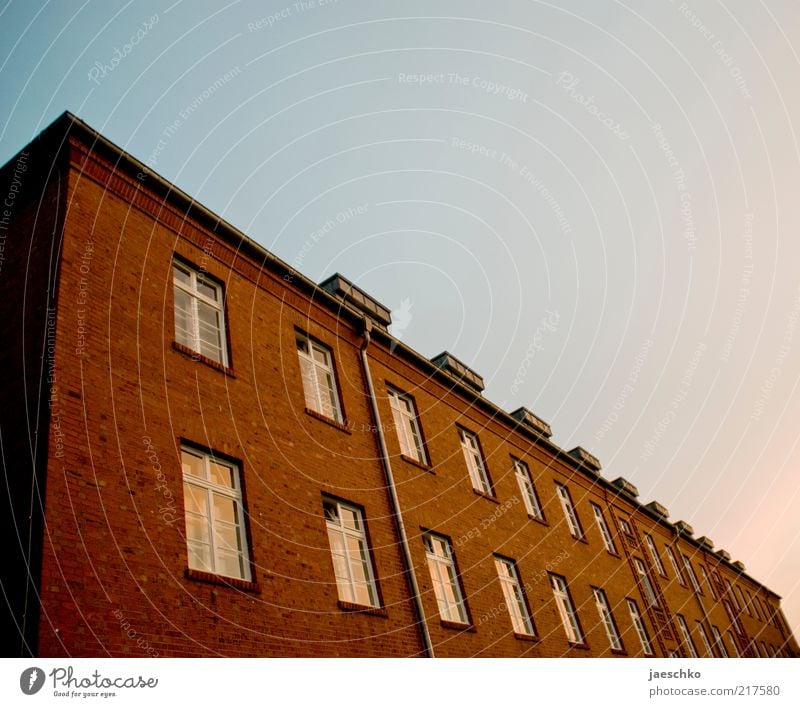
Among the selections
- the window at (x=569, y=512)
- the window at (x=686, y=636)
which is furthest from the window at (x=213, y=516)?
the window at (x=686, y=636)

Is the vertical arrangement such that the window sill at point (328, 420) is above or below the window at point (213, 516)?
above

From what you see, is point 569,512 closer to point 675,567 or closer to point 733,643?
point 675,567

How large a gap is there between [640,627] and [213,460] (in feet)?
65.4

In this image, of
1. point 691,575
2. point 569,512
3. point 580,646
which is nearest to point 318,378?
point 580,646

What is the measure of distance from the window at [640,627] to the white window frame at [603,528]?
204 cm

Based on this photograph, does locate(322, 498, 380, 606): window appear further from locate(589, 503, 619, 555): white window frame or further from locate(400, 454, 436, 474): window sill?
locate(589, 503, 619, 555): white window frame

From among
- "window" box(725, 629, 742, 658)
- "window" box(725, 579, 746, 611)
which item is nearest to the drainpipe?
"window" box(725, 629, 742, 658)

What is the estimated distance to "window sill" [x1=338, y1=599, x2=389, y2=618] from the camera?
1227cm

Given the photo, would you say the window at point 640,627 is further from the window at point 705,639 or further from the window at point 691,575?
the window at point 691,575

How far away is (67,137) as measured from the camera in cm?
1187

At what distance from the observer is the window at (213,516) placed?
1043 centimetres

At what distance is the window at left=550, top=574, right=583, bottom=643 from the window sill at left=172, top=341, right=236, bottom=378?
41.9 ft

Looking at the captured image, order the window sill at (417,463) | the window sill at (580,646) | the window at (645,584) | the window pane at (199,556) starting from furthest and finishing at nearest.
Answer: the window at (645,584) < the window sill at (580,646) < the window sill at (417,463) < the window pane at (199,556)

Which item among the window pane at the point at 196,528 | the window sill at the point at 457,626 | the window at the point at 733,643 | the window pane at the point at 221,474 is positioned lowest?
the window sill at the point at 457,626
